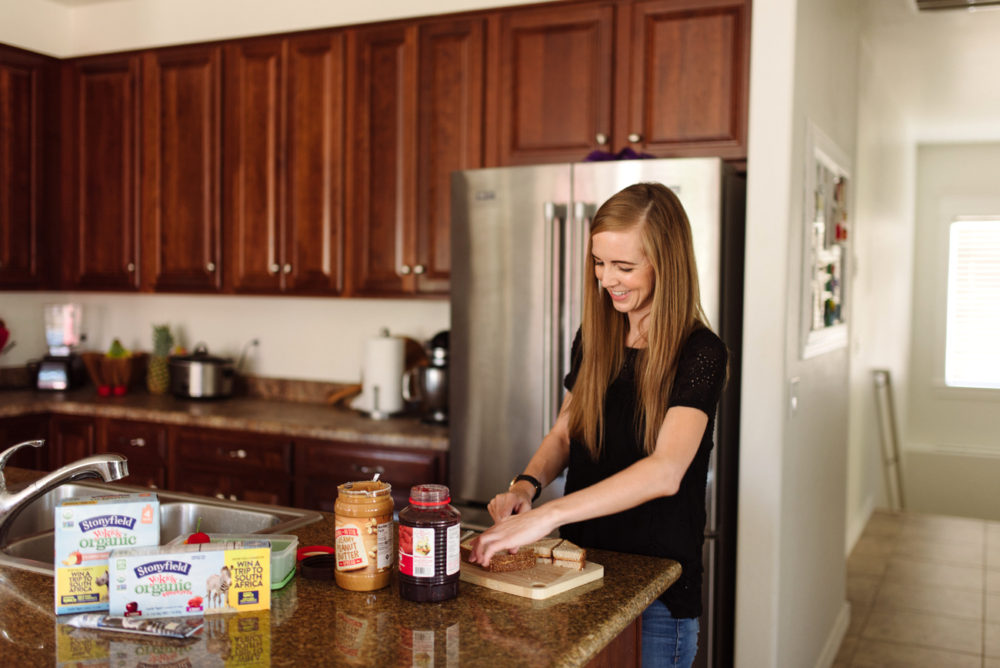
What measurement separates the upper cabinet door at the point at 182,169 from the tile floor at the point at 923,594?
3151 mm

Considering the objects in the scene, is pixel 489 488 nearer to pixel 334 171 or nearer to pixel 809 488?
pixel 809 488

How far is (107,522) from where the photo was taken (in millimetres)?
1374

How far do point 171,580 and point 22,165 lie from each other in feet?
11.1

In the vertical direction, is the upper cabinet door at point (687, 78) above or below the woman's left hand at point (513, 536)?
above

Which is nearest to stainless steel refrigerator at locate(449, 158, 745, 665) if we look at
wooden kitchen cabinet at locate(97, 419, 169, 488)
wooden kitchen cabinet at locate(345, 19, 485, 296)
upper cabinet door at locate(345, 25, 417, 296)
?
wooden kitchen cabinet at locate(345, 19, 485, 296)

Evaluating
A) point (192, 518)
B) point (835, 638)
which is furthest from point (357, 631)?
point (835, 638)

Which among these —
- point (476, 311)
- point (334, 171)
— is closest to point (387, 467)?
point (476, 311)

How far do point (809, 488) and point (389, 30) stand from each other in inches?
89.9

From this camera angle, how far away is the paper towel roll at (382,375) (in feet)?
11.5

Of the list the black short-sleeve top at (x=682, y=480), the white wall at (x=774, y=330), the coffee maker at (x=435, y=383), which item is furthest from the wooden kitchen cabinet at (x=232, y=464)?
the black short-sleeve top at (x=682, y=480)

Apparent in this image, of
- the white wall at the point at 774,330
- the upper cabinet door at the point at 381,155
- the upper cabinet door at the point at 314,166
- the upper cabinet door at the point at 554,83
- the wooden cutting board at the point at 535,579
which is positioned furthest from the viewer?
the upper cabinet door at the point at 314,166

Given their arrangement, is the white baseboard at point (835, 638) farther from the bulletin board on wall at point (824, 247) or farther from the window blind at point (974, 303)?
the window blind at point (974, 303)

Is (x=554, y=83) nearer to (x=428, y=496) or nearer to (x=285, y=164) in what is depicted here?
(x=285, y=164)

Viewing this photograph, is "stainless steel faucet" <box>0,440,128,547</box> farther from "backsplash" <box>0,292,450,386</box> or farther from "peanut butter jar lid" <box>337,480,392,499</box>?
"backsplash" <box>0,292,450,386</box>
